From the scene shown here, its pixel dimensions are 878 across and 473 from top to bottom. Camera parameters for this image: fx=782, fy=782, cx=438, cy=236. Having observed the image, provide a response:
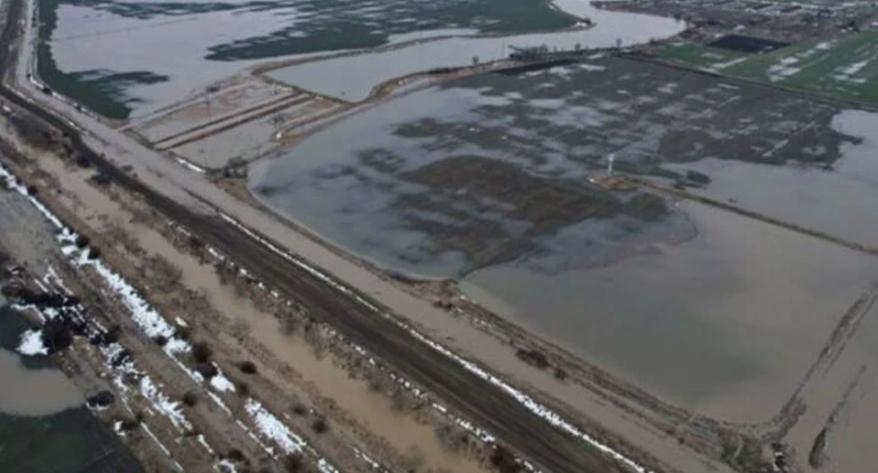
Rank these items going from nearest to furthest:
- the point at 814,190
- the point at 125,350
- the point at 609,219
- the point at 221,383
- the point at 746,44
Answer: the point at 221,383, the point at 125,350, the point at 609,219, the point at 814,190, the point at 746,44

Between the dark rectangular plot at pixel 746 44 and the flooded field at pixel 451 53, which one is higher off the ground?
the flooded field at pixel 451 53

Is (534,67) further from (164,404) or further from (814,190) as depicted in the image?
(164,404)

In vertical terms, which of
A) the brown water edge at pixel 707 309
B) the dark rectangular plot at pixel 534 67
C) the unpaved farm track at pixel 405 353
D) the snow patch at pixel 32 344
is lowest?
the brown water edge at pixel 707 309

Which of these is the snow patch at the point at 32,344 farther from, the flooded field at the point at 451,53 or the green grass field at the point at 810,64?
the green grass field at the point at 810,64

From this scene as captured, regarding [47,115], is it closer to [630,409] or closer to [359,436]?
[359,436]

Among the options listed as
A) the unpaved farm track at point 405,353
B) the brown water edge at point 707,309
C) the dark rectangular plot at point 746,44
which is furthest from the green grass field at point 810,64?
the unpaved farm track at point 405,353

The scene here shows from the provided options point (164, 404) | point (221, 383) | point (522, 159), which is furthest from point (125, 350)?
point (522, 159)

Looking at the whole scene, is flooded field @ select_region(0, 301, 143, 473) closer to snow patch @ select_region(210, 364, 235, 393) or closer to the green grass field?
snow patch @ select_region(210, 364, 235, 393)
